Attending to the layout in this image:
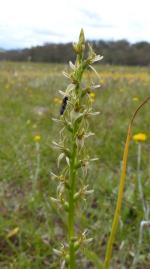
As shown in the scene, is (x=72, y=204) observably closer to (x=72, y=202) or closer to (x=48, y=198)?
(x=72, y=202)


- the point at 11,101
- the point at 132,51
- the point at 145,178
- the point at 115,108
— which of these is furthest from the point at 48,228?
the point at 132,51

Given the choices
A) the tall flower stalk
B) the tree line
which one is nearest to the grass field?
the tall flower stalk

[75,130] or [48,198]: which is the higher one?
[75,130]

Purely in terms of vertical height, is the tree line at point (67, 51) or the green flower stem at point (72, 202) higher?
the green flower stem at point (72, 202)

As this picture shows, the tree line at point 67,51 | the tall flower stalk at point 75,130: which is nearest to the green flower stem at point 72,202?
the tall flower stalk at point 75,130

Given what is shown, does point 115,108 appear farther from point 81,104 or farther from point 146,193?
point 81,104

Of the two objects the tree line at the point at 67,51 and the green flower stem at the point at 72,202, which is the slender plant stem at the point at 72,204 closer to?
the green flower stem at the point at 72,202

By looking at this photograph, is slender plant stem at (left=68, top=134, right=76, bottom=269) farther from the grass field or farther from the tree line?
the tree line

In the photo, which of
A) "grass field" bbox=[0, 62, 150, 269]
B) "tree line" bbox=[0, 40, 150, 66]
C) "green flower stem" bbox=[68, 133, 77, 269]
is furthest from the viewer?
"tree line" bbox=[0, 40, 150, 66]

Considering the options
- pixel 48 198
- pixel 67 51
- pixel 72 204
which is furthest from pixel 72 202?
pixel 67 51

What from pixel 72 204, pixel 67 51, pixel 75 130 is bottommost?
pixel 67 51

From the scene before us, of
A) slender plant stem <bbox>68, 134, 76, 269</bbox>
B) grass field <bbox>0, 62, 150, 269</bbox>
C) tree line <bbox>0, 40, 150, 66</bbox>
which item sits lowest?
tree line <bbox>0, 40, 150, 66</bbox>
